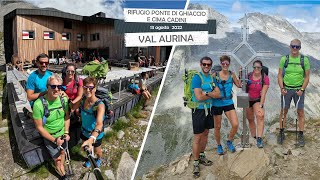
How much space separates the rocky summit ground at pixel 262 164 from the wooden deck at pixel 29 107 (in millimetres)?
732

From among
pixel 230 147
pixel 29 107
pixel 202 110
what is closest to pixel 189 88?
pixel 202 110

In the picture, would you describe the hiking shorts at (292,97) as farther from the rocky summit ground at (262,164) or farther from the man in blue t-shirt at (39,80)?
the man in blue t-shirt at (39,80)

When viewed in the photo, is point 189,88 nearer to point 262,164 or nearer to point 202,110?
point 202,110

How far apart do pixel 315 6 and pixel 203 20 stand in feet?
4.19

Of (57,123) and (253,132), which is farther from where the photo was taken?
(253,132)

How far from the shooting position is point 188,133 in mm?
2973

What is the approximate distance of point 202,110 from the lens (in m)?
2.64

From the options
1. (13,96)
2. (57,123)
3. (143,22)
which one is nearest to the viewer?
(57,123)

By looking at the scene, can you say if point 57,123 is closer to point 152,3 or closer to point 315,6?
point 152,3

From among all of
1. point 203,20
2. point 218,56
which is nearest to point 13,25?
point 203,20

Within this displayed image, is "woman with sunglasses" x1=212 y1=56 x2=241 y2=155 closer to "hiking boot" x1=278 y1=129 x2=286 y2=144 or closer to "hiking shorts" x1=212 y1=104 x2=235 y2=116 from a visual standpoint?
"hiking shorts" x1=212 y1=104 x2=235 y2=116

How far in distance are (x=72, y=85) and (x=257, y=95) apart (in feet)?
5.43

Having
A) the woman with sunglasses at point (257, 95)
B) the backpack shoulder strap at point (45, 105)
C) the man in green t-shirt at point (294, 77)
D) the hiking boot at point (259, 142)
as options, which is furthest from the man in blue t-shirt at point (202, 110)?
the backpack shoulder strap at point (45, 105)

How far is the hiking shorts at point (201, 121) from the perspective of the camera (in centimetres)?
266
